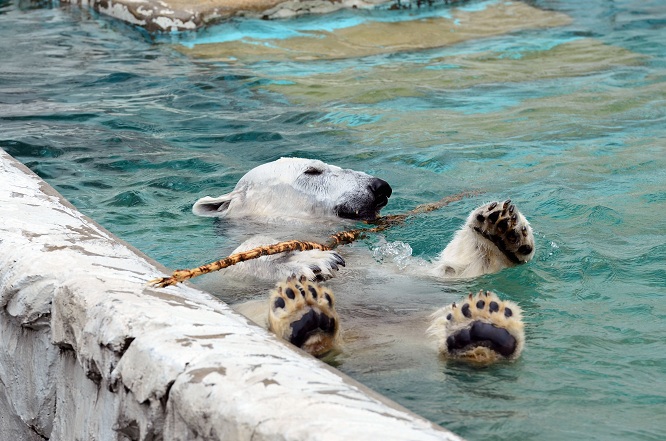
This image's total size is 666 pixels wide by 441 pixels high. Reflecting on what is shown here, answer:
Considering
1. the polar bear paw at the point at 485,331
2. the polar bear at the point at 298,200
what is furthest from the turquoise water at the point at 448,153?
the polar bear at the point at 298,200

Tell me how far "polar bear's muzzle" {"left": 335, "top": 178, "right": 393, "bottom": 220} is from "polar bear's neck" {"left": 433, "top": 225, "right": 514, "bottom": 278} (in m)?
0.81

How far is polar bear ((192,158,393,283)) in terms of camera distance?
474 cm

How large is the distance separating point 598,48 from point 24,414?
8.25 meters

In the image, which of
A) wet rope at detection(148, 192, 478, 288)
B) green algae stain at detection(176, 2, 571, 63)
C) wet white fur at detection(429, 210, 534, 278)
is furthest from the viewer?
green algae stain at detection(176, 2, 571, 63)

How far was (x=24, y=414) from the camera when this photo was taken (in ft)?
9.97

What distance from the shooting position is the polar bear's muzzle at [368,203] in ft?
15.5

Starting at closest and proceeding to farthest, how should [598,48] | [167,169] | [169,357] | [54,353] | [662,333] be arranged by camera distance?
[169,357] < [54,353] < [662,333] < [167,169] < [598,48]

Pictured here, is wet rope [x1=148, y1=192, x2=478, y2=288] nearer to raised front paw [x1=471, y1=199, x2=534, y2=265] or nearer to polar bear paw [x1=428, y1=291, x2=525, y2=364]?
raised front paw [x1=471, y1=199, x2=534, y2=265]

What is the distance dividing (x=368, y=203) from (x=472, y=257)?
986 millimetres

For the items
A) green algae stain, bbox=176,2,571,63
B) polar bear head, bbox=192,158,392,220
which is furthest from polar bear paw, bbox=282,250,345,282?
green algae stain, bbox=176,2,571,63

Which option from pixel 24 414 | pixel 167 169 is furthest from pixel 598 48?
pixel 24 414

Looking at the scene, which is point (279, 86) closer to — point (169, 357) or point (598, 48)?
point (598, 48)

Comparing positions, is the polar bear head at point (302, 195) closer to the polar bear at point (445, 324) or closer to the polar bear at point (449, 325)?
the polar bear at point (445, 324)

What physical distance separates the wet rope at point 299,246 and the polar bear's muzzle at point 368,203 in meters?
0.06
